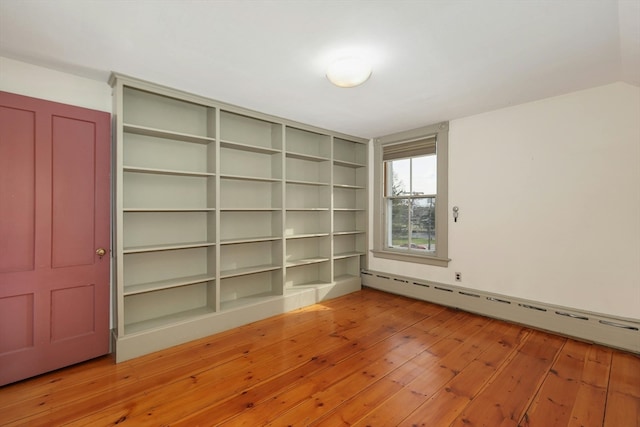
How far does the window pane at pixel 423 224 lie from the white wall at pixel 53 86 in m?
3.97

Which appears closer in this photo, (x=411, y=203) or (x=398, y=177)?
(x=411, y=203)

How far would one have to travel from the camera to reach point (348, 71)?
2.33 meters

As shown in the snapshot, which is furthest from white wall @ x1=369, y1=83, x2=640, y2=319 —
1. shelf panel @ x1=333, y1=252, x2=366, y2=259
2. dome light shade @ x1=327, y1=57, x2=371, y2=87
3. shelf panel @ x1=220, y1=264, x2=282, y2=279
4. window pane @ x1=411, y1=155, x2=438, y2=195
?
shelf panel @ x1=220, y1=264, x2=282, y2=279

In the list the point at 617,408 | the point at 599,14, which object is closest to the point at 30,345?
the point at 617,408

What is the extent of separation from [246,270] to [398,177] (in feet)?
9.05

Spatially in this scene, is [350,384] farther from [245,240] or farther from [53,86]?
[53,86]

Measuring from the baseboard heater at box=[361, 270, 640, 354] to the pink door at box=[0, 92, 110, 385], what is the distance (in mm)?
3799

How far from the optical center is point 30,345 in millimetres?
2330

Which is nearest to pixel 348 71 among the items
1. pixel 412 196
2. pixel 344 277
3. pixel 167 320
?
pixel 412 196

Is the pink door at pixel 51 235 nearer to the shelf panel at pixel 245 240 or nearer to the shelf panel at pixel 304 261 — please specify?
the shelf panel at pixel 245 240

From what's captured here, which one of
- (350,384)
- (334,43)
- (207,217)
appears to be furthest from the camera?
(207,217)

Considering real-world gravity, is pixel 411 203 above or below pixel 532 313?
above

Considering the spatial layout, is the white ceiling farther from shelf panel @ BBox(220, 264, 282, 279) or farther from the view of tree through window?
shelf panel @ BBox(220, 264, 282, 279)

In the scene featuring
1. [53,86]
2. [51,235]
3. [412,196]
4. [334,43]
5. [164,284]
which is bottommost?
[164,284]
